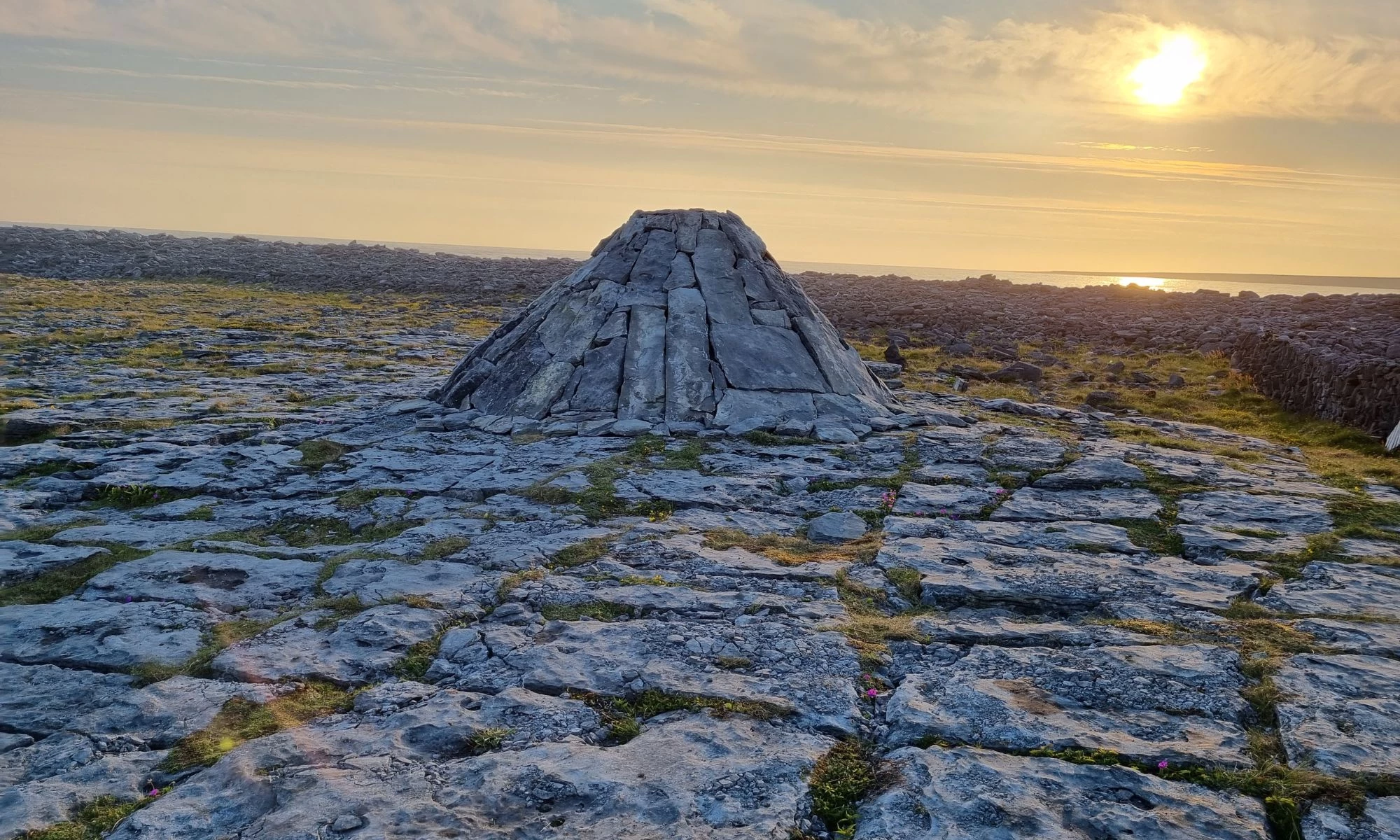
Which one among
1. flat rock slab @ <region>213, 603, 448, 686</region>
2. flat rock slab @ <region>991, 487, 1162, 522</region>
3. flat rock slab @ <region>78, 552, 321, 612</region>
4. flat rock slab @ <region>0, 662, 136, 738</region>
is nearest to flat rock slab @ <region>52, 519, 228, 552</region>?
flat rock slab @ <region>78, 552, 321, 612</region>

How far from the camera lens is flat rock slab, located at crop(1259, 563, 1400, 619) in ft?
20.0

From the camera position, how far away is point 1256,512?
841 cm

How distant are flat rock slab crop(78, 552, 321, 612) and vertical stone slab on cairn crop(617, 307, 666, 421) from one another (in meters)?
5.25

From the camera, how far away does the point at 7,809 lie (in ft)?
12.8

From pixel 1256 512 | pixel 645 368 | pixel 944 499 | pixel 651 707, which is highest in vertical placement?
pixel 645 368

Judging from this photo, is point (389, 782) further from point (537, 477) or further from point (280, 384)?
point (280, 384)

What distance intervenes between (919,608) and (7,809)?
16.6 ft

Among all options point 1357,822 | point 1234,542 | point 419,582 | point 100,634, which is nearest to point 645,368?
point 419,582

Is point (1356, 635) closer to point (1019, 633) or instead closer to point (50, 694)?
point (1019, 633)

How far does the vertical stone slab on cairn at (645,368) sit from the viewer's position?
11.7 m

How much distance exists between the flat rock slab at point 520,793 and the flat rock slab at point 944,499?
4.31 metres

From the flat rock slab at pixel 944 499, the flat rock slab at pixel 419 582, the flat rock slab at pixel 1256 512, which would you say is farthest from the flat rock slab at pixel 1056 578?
the flat rock slab at pixel 419 582

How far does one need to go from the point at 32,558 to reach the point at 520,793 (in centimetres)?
519

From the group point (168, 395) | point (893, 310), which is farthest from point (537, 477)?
point (893, 310)
